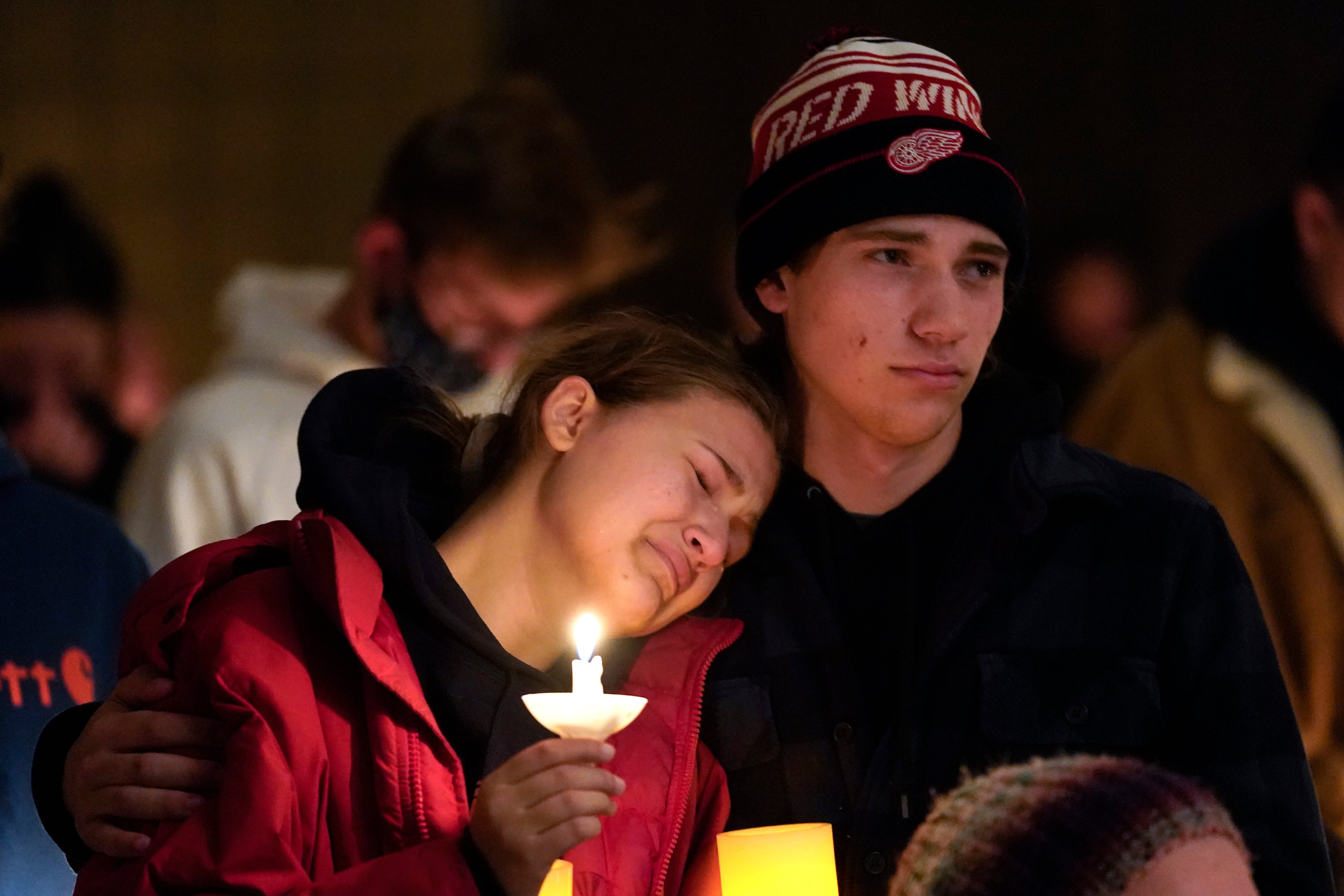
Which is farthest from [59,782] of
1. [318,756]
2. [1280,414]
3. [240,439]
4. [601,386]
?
[1280,414]

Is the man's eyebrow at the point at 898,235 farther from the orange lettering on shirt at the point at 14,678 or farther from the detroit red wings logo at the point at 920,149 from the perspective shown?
the orange lettering on shirt at the point at 14,678

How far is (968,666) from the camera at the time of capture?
2371 millimetres

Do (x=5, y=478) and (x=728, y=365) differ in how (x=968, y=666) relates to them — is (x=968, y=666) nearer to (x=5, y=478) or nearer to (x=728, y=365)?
(x=728, y=365)

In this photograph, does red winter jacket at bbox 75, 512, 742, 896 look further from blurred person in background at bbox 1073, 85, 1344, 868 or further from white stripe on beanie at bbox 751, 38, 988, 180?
blurred person in background at bbox 1073, 85, 1344, 868

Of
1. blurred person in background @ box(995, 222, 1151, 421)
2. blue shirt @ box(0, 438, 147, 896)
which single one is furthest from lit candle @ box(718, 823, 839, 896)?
blurred person in background @ box(995, 222, 1151, 421)

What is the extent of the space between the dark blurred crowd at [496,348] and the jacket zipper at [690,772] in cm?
90

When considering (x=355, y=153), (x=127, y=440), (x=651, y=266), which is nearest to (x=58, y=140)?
(x=355, y=153)

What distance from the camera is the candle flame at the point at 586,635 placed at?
1742mm

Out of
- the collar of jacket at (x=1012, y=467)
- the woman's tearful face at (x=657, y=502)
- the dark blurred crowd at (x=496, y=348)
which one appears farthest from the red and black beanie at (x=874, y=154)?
the dark blurred crowd at (x=496, y=348)

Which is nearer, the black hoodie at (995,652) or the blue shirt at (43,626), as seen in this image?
the black hoodie at (995,652)

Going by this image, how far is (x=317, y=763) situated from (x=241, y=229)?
6.18 meters

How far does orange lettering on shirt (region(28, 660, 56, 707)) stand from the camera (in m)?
2.72

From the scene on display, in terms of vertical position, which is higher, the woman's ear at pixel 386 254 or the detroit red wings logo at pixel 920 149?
the woman's ear at pixel 386 254

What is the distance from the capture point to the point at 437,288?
12.7ft
